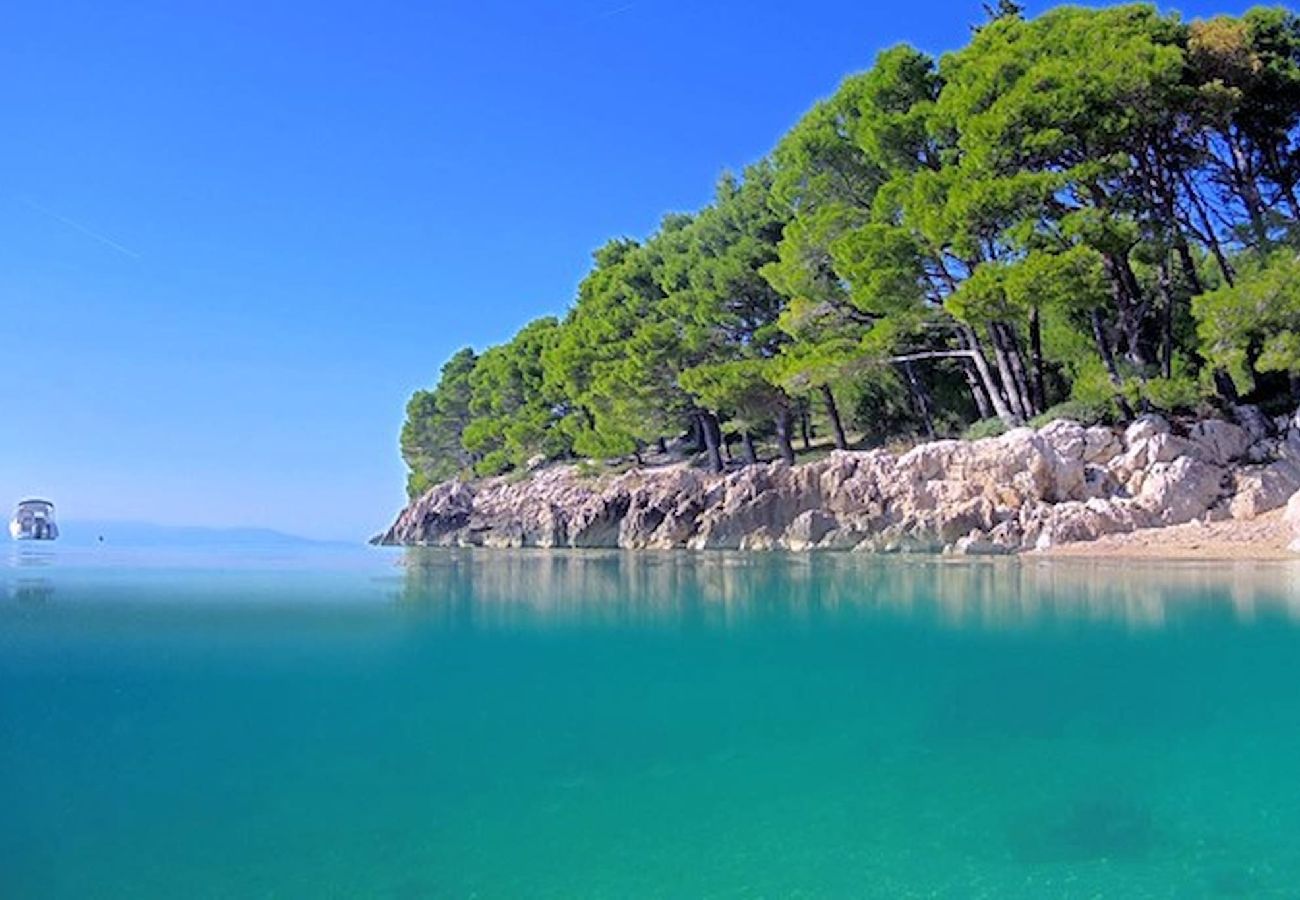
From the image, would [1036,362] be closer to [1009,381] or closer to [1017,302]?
[1009,381]

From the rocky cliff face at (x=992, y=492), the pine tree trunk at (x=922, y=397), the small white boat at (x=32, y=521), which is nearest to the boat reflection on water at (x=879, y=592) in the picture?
the rocky cliff face at (x=992, y=492)

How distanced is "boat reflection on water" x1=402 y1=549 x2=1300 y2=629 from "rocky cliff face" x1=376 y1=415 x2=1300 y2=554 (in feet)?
8.22

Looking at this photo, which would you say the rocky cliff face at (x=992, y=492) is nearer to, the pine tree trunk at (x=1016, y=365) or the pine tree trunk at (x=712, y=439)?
the pine tree trunk at (x=712, y=439)

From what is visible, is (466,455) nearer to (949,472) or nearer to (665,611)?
(949,472)

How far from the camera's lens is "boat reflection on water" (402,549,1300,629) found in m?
10.7

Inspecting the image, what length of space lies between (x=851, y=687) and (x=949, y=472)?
58.2 ft

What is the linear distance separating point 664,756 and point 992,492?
1893 centimetres

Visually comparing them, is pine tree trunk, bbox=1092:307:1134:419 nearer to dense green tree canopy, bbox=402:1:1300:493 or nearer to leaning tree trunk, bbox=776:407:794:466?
dense green tree canopy, bbox=402:1:1300:493

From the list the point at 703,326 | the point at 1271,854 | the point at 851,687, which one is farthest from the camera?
the point at 703,326

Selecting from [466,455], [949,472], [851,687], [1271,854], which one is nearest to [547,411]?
[466,455]

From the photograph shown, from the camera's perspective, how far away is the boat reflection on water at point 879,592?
1069 centimetres

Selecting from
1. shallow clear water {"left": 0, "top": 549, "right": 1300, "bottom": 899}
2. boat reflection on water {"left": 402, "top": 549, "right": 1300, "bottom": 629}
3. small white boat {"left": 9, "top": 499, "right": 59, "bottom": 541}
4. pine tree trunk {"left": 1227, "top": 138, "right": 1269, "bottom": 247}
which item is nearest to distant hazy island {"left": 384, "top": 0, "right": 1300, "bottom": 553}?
pine tree trunk {"left": 1227, "top": 138, "right": 1269, "bottom": 247}

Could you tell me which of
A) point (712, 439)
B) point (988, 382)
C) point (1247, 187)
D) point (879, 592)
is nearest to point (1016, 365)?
point (988, 382)

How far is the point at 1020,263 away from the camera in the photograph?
21.7m
